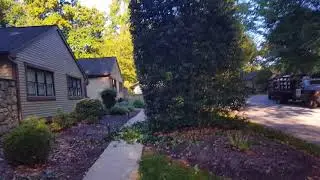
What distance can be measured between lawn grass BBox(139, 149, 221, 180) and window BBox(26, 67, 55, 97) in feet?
35.7

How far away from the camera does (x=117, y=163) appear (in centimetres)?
816

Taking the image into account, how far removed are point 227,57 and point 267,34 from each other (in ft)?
12.4

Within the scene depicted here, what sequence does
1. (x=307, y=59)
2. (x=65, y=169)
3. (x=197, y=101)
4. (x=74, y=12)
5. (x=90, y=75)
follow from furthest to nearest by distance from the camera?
(x=74, y=12) < (x=90, y=75) < (x=197, y=101) < (x=65, y=169) < (x=307, y=59)

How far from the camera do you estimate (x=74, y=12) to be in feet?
149

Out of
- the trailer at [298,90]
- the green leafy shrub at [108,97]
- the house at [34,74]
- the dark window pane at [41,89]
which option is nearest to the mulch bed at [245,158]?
the house at [34,74]

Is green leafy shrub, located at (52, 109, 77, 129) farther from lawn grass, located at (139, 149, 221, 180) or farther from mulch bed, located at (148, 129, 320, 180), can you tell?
lawn grass, located at (139, 149, 221, 180)

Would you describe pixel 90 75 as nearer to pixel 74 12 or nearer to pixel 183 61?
pixel 74 12

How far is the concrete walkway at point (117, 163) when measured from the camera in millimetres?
7117

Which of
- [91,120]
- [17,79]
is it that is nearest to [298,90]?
[91,120]

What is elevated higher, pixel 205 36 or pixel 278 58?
pixel 205 36

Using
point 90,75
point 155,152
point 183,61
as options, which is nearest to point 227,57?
point 183,61

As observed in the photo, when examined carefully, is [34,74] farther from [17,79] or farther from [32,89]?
[17,79]

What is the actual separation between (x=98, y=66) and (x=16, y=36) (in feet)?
70.0

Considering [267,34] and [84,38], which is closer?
[267,34]
